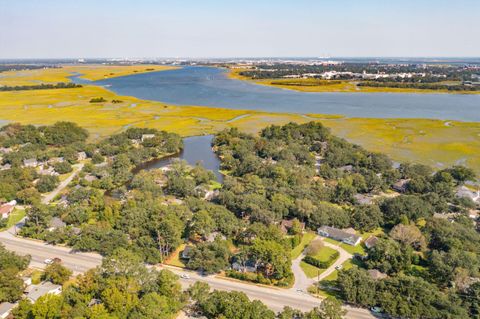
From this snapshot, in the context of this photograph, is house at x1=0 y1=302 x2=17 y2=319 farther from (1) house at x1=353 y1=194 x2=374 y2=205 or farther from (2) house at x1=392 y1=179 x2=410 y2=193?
(2) house at x1=392 y1=179 x2=410 y2=193

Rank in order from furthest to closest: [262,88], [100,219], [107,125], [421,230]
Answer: [262,88], [107,125], [100,219], [421,230]

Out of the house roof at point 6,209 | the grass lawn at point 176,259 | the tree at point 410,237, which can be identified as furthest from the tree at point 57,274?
the tree at point 410,237

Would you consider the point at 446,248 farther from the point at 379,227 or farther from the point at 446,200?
the point at 446,200

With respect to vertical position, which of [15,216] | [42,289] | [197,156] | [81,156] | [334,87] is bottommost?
[42,289]

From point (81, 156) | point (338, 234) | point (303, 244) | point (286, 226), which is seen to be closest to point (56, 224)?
point (286, 226)

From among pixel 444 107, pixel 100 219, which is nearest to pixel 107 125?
pixel 100 219

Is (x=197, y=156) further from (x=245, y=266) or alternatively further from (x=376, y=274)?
(x=376, y=274)

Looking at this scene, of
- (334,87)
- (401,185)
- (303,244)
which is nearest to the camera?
(303,244)

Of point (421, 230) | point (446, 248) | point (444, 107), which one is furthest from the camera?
point (444, 107)

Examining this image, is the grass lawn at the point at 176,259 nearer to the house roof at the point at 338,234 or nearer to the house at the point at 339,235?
the house at the point at 339,235
